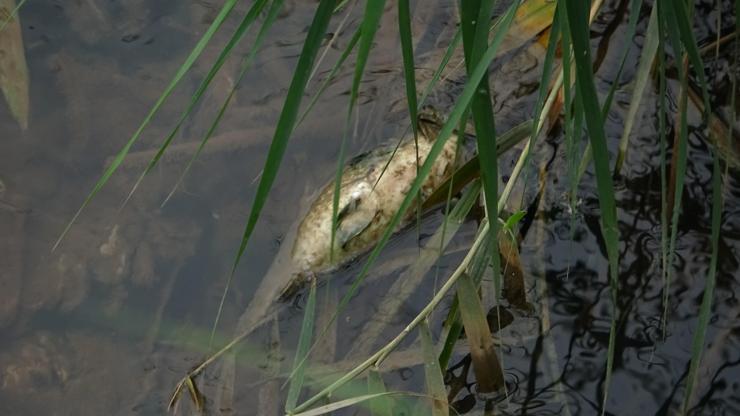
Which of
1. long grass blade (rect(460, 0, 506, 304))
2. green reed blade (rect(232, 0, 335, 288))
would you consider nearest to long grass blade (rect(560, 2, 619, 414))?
long grass blade (rect(460, 0, 506, 304))

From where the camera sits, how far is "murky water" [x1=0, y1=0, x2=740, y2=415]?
1.99 m

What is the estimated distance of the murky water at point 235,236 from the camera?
1991 mm

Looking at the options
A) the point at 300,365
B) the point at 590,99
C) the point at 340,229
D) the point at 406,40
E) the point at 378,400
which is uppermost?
the point at 406,40

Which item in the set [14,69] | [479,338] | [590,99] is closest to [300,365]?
[479,338]

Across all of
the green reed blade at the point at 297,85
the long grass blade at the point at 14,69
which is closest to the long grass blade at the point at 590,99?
the green reed blade at the point at 297,85

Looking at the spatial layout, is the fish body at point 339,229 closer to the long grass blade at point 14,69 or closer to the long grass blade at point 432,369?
the long grass blade at point 432,369

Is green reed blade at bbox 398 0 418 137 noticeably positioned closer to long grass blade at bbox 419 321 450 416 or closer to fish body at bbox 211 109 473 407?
long grass blade at bbox 419 321 450 416

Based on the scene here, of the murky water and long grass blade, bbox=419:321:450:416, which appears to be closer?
long grass blade, bbox=419:321:450:416

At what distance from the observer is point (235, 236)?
2225mm

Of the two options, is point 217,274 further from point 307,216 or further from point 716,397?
point 716,397

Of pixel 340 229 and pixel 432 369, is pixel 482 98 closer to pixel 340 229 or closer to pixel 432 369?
pixel 432 369

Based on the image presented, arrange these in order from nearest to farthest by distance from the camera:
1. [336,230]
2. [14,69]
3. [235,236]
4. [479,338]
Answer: [479,338] < [336,230] < [235,236] < [14,69]

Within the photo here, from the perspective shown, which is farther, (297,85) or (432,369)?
(432,369)

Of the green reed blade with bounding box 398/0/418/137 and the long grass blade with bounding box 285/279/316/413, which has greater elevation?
the green reed blade with bounding box 398/0/418/137
